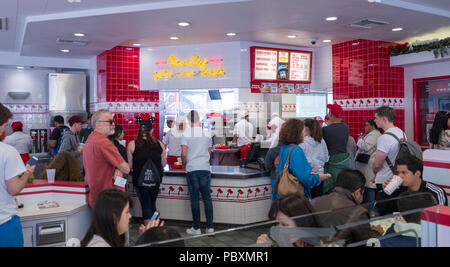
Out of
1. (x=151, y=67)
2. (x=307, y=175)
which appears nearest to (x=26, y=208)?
(x=307, y=175)

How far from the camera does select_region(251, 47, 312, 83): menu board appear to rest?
7766mm

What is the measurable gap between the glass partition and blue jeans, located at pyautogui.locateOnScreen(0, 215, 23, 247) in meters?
1.31

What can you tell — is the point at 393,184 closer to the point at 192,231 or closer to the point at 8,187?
the point at 8,187

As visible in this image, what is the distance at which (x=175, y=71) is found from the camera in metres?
8.05

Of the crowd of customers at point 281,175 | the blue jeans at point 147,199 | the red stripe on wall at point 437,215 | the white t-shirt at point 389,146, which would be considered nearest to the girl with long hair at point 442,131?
the crowd of customers at point 281,175

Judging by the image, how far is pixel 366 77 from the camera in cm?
756

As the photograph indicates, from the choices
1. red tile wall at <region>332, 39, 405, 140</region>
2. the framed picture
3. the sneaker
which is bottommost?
the sneaker

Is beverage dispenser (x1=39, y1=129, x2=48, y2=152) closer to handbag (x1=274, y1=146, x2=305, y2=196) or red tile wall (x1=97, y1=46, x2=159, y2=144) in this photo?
red tile wall (x1=97, y1=46, x2=159, y2=144)

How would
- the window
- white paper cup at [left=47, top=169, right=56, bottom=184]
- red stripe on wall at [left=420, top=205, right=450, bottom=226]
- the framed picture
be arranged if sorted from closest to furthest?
red stripe on wall at [left=420, top=205, right=450, bottom=226] → white paper cup at [left=47, top=169, right=56, bottom=184] → the framed picture → the window

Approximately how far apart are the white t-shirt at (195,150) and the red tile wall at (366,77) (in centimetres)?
405

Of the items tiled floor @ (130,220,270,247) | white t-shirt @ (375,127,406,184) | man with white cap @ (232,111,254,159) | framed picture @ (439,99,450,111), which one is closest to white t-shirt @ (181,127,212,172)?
tiled floor @ (130,220,270,247)

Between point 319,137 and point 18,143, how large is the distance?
4.90 metres

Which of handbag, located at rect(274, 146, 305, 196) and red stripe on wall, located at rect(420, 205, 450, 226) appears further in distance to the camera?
handbag, located at rect(274, 146, 305, 196)
